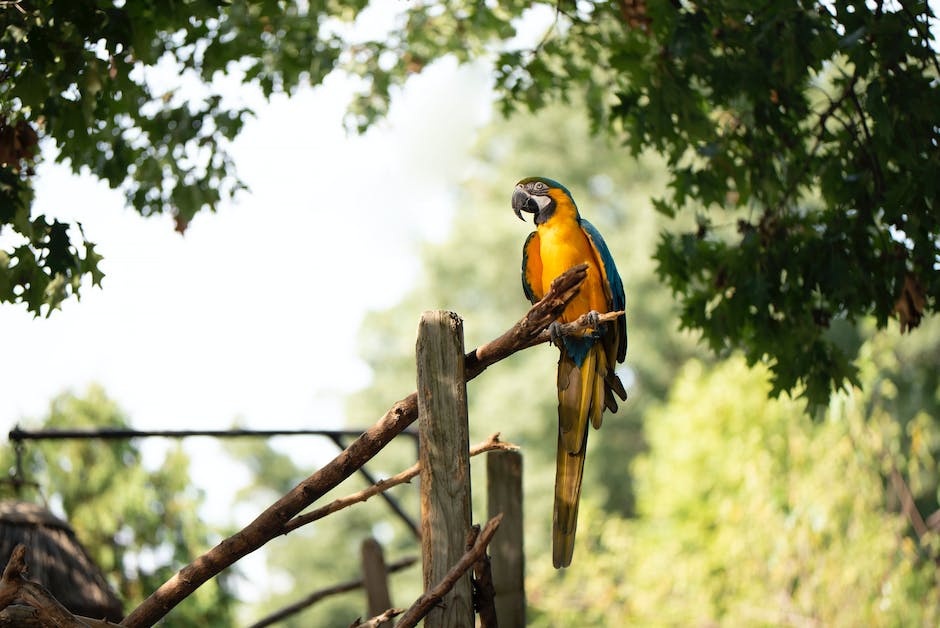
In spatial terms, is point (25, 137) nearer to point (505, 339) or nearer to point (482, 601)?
point (505, 339)

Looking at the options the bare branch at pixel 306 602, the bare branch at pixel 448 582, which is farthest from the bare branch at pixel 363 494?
the bare branch at pixel 306 602

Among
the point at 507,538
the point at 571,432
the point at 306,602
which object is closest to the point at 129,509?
the point at 306,602

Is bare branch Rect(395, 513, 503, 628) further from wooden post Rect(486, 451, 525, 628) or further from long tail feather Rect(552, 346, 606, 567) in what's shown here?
wooden post Rect(486, 451, 525, 628)

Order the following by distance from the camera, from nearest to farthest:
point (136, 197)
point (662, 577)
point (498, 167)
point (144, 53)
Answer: point (144, 53) < point (136, 197) < point (662, 577) < point (498, 167)

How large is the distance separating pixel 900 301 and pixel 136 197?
3510mm

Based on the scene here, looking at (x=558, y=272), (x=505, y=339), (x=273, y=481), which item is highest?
(x=273, y=481)

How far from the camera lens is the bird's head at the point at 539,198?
127 inches

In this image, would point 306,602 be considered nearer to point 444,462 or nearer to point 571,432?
point 571,432

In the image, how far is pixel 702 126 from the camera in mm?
4180

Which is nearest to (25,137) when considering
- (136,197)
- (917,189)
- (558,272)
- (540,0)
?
(136,197)

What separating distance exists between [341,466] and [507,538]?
140cm

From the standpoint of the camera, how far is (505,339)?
8.75ft

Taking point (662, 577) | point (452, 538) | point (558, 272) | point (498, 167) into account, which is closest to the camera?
point (452, 538)

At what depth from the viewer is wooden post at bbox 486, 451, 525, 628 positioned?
12.8ft
